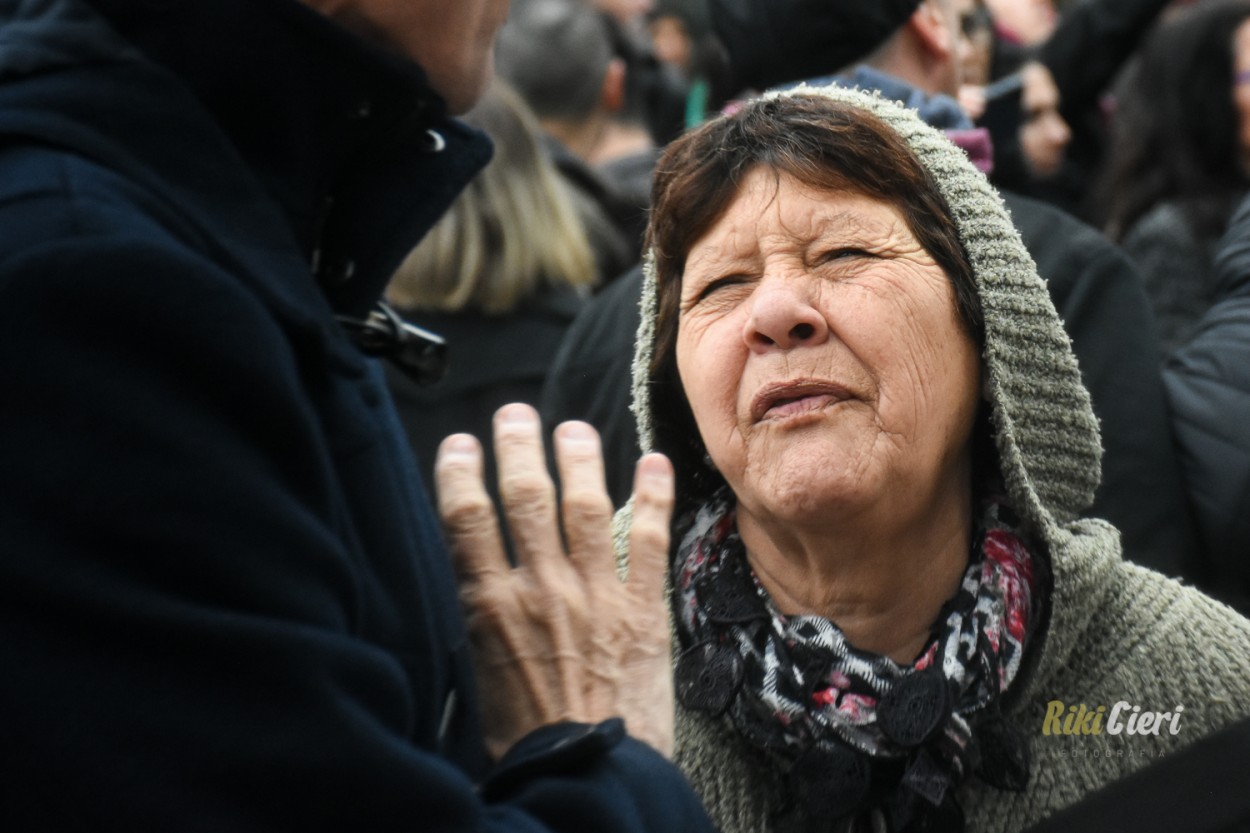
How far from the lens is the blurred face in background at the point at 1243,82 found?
315cm

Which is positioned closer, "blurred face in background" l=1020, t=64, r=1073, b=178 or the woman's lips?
the woman's lips

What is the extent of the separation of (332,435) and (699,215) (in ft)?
2.80

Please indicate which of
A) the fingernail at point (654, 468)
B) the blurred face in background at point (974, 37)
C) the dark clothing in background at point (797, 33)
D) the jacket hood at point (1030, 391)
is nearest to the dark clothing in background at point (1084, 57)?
the blurred face in background at point (974, 37)

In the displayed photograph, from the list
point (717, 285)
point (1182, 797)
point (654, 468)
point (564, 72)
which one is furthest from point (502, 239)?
point (1182, 797)

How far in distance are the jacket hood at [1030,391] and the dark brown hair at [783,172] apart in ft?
0.09

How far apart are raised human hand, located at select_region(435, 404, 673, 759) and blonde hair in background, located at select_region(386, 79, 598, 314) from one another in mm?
1713

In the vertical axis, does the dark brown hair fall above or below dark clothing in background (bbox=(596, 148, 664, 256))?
above

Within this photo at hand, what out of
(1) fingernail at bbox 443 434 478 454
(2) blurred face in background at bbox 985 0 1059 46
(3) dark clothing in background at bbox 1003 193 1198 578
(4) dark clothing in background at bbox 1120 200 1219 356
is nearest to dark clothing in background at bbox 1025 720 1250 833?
(3) dark clothing in background at bbox 1003 193 1198 578

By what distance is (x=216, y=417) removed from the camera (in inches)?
40.7

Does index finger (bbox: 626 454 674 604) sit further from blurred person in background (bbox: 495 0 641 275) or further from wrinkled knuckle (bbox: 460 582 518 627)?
blurred person in background (bbox: 495 0 641 275)

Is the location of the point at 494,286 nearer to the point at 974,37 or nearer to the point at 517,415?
the point at 974,37

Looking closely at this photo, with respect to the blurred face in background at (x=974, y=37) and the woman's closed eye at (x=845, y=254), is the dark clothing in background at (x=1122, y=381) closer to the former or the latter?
the woman's closed eye at (x=845, y=254)

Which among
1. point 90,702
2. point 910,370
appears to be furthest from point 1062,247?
point 90,702

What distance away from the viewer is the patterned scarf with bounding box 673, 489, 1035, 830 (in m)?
1.80
